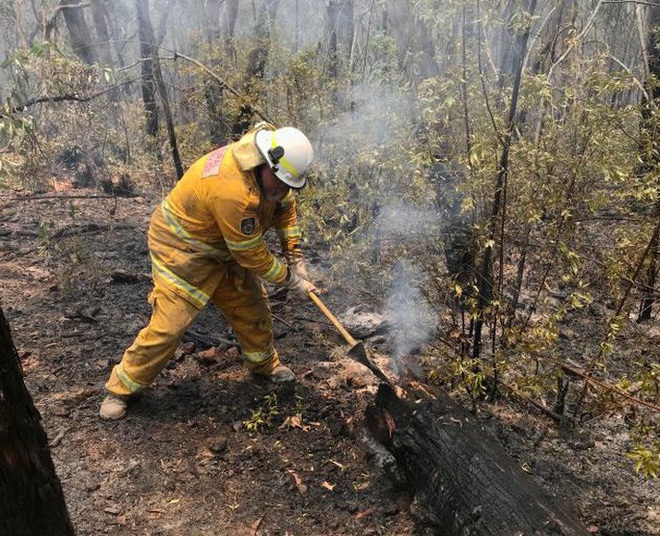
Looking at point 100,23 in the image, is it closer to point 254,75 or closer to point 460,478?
point 254,75

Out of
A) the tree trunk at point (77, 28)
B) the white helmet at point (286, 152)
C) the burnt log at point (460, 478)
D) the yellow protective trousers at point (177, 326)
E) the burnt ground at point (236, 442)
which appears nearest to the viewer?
the burnt log at point (460, 478)

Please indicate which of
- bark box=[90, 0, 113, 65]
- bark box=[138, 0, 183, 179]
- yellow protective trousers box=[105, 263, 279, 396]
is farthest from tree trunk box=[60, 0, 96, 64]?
yellow protective trousers box=[105, 263, 279, 396]

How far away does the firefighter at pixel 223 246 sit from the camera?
10.7 feet

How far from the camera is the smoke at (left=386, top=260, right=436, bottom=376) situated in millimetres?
3716

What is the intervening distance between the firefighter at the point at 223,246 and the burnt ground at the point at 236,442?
14.3 inches

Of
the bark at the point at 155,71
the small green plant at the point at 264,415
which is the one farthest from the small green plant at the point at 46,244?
the small green plant at the point at 264,415

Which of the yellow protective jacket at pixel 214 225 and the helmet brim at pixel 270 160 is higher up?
the helmet brim at pixel 270 160

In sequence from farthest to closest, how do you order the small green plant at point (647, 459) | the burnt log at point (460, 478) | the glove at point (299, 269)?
the glove at point (299, 269), the burnt log at point (460, 478), the small green plant at point (647, 459)

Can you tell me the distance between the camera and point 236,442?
346cm

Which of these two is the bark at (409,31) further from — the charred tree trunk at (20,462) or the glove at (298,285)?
the charred tree trunk at (20,462)

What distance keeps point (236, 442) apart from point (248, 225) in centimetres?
148

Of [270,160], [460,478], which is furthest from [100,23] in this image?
[460,478]

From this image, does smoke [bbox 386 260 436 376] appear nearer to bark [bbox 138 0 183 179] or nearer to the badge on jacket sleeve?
the badge on jacket sleeve

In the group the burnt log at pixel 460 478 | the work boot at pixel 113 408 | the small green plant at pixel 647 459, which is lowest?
the work boot at pixel 113 408
